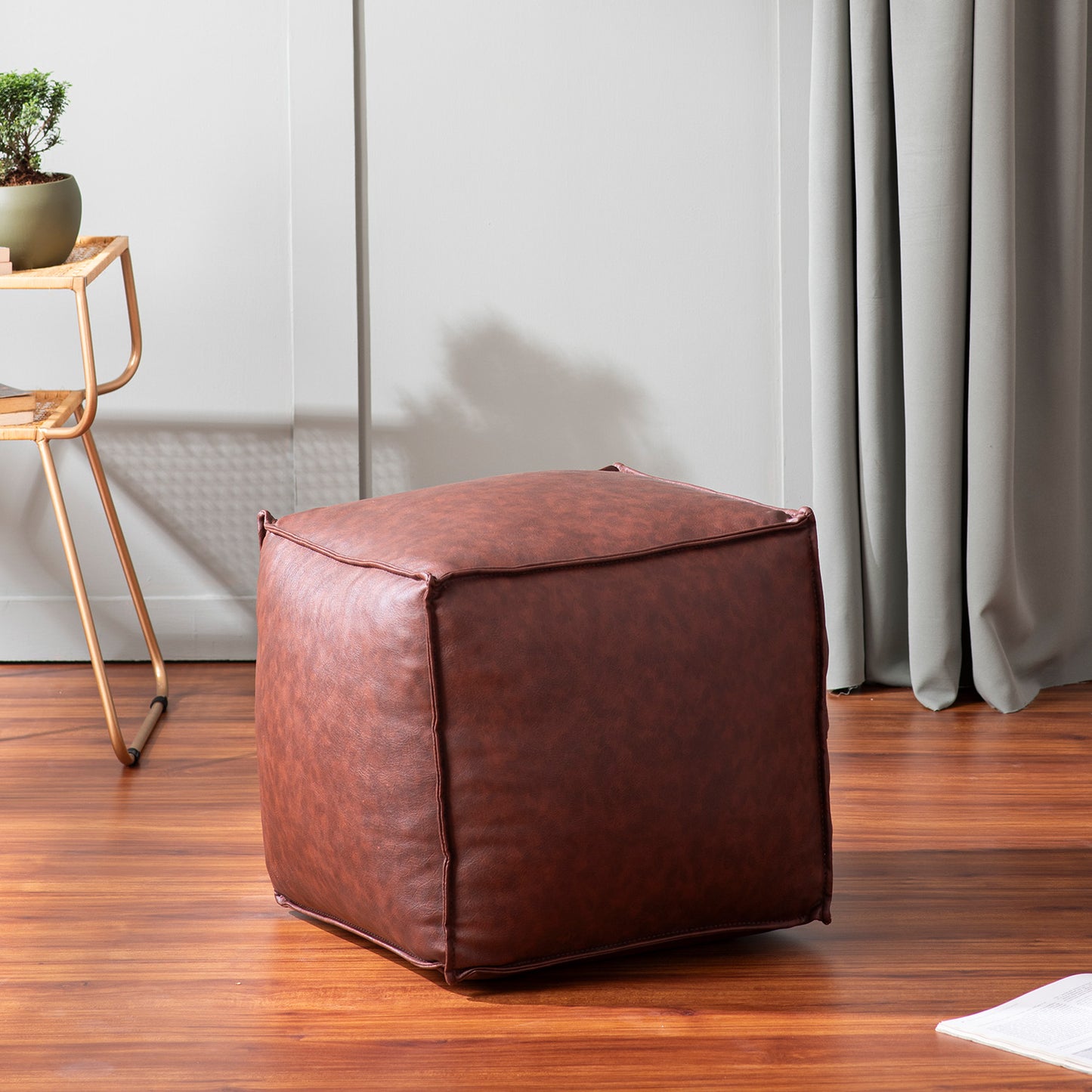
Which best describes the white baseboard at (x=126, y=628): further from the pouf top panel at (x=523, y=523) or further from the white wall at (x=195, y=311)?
the pouf top panel at (x=523, y=523)

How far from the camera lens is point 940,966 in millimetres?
1322

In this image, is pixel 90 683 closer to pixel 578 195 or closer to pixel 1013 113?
pixel 578 195

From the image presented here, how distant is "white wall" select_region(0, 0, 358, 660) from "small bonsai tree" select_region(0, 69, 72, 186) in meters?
0.38

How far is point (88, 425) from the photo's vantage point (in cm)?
189

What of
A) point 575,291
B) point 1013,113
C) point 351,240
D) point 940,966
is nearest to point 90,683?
point 351,240

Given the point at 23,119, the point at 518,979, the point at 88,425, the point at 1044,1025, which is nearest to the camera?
the point at 1044,1025

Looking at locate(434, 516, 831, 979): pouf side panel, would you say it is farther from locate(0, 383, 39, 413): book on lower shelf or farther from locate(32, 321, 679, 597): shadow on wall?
locate(32, 321, 679, 597): shadow on wall

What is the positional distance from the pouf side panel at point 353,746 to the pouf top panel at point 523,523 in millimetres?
28

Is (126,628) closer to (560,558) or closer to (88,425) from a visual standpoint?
(88,425)

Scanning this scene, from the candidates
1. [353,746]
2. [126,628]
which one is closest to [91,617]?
[126,628]

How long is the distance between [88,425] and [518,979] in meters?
1.02

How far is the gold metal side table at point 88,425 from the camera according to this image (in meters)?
1.86

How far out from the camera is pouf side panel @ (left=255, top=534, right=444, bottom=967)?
1198 mm

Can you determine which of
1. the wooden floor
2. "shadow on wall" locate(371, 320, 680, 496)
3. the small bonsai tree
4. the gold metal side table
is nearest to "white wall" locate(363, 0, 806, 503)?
"shadow on wall" locate(371, 320, 680, 496)
